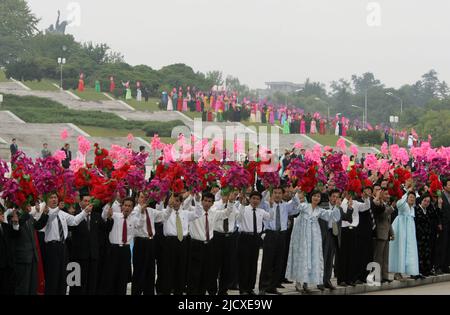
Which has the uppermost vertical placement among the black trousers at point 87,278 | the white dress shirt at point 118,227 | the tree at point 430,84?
the tree at point 430,84

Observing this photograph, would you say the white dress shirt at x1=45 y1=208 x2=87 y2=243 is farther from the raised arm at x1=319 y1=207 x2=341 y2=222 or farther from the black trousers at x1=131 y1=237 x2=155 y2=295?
the raised arm at x1=319 y1=207 x2=341 y2=222

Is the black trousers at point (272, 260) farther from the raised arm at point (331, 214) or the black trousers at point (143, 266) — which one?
the black trousers at point (143, 266)

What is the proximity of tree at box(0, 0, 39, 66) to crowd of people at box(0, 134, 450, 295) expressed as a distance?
62697 mm

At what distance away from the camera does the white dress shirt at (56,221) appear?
41.7 ft

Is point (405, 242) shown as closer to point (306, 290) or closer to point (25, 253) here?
point (306, 290)

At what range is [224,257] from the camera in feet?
48.2

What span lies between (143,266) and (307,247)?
260cm

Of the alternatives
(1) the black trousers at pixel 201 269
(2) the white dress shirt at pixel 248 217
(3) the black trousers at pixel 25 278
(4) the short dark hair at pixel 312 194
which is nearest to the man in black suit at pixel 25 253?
(3) the black trousers at pixel 25 278

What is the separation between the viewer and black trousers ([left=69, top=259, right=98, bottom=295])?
13297 millimetres

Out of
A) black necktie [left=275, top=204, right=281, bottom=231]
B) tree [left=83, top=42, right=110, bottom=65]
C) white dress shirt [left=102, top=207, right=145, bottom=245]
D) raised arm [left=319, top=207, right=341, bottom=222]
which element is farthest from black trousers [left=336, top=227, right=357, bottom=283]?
tree [left=83, top=42, right=110, bottom=65]

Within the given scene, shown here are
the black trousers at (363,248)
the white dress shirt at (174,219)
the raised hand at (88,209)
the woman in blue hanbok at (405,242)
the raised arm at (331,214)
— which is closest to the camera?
the raised hand at (88,209)

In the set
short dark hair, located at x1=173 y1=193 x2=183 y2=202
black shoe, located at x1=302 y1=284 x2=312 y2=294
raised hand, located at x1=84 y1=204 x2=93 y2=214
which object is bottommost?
black shoe, located at x1=302 y1=284 x2=312 y2=294

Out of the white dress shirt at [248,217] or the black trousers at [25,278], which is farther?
the white dress shirt at [248,217]

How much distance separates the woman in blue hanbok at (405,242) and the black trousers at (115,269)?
547cm
